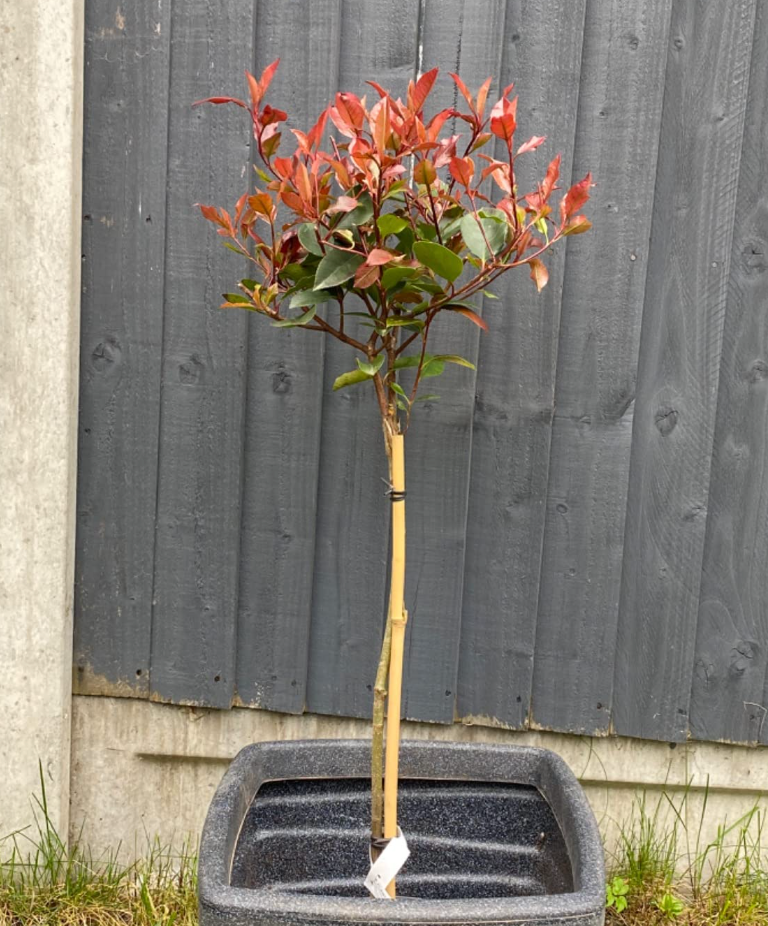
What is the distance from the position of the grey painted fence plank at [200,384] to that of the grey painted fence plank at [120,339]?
1.3 inches

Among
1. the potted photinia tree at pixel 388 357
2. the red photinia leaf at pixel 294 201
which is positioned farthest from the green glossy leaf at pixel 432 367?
the red photinia leaf at pixel 294 201

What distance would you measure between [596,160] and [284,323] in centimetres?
88

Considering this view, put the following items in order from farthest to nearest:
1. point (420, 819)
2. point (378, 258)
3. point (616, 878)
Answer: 1. point (616, 878)
2. point (420, 819)
3. point (378, 258)

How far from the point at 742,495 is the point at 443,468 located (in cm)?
66

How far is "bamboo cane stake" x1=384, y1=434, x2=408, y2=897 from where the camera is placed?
59.6 inches

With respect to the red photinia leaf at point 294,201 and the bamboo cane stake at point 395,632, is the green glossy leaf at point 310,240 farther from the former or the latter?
the bamboo cane stake at point 395,632

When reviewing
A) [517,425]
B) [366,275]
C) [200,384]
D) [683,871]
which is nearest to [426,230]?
[366,275]

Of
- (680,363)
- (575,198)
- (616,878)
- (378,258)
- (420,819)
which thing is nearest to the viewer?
(378,258)

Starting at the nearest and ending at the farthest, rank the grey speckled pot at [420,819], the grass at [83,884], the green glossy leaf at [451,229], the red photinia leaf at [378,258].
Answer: the red photinia leaf at [378,258] → the green glossy leaf at [451,229] → the grey speckled pot at [420,819] → the grass at [83,884]

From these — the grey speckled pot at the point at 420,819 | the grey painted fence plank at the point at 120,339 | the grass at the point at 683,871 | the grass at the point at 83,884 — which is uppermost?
the grey painted fence plank at the point at 120,339

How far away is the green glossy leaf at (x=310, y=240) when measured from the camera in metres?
1.43

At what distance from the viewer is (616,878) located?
2.19 meters

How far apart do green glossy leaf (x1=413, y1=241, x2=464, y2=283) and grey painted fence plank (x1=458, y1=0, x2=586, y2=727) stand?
2.37 ft

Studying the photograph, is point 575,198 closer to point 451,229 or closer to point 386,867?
point 451,229
